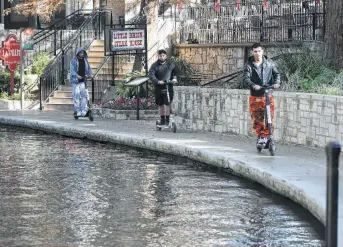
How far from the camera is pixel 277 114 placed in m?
19.3

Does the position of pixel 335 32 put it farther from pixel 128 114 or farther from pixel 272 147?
pixel 128 114

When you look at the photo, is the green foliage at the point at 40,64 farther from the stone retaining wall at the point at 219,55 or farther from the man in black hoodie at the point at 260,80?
the man in black hoodie at the point at 260,80

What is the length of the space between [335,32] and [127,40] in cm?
898

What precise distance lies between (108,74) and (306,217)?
21.8 meters

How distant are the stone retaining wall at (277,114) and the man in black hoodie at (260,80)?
1.03 m

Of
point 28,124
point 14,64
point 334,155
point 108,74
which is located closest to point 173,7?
point 108,74

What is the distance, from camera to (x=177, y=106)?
23.8m

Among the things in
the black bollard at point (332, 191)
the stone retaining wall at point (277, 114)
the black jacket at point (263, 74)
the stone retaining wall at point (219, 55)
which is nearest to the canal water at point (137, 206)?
the black jacket at point (263, 74)

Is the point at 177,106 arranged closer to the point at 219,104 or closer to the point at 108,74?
the point at 219,104

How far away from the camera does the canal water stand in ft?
34.5

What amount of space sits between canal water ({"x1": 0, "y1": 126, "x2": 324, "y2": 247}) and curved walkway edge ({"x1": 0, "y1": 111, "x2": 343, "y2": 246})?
19cm

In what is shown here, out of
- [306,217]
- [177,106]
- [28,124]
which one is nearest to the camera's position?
[306,217]

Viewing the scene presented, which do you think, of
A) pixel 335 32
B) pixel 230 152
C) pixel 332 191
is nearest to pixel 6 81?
pixel 335 32

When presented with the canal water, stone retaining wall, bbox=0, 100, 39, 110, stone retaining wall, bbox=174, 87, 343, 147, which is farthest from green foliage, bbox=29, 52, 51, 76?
the canal water
